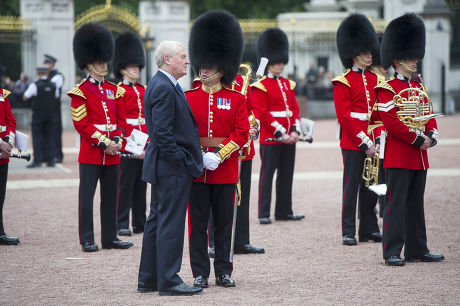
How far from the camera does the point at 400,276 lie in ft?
18.6

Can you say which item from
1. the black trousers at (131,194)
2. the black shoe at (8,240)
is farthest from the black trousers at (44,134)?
the black shoe at (8,240)

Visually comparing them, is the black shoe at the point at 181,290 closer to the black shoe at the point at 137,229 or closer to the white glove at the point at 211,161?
the white glove at the point at 211,161

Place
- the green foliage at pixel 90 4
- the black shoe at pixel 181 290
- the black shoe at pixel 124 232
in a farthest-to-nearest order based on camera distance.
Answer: the green foliage at pixel 90 4 → the black shoe at pixel 124 232 → the black shoe at pixel 181 290

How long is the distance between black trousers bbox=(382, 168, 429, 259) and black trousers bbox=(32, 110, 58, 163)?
7.87 metres

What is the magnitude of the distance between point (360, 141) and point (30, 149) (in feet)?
32.7

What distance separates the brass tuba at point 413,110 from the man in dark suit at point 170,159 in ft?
5.55

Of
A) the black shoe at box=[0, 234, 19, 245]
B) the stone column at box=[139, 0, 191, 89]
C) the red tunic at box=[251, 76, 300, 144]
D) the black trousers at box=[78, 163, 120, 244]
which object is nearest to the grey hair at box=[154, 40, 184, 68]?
the black trousers at box=[78, 163, 120, 244]

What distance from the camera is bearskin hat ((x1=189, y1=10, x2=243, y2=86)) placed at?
5.49 metres

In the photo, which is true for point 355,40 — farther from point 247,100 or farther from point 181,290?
point 181,290

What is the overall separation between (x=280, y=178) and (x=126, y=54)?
2.07m

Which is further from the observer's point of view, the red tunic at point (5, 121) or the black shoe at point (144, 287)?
the red tunic at point (5, 121)

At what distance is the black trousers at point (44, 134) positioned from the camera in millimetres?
12781

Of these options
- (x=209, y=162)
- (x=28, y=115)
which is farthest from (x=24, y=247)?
(x=28, y=115)

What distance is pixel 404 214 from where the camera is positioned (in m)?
6.08
